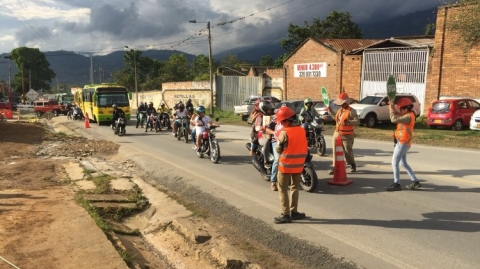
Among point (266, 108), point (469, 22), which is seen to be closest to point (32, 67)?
point (469, 22)

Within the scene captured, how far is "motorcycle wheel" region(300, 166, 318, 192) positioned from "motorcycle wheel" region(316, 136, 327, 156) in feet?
12.8

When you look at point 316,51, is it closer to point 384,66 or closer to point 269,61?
point 384,66

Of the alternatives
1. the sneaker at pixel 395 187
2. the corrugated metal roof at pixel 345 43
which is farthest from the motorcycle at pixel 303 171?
the corrugated metal roof at pixel 345 43

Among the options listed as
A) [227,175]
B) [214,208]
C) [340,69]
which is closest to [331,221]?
[214,208]

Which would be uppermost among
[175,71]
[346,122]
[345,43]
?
[345,43]

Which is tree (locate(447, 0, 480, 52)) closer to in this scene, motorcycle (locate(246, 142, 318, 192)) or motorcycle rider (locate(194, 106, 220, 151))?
motorcycle rider (locate(194, 106, 220, 151))

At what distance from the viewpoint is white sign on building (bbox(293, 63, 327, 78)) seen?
32562mm

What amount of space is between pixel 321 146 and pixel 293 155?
20.2 feet

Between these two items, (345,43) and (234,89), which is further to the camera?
(234,89)

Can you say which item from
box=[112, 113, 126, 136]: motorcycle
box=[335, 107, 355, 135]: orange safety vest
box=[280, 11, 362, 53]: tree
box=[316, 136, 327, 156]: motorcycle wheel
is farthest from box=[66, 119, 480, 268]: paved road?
box=[280, 11, 362, 53]: tree

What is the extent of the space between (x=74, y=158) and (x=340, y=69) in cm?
2203

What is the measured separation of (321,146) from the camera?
1192 centimetres

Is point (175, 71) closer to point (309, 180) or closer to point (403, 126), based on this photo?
point (309, 180)

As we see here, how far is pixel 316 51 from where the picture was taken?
109ft
